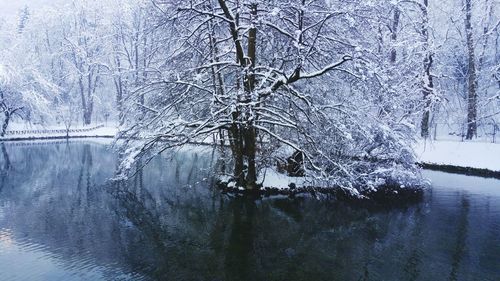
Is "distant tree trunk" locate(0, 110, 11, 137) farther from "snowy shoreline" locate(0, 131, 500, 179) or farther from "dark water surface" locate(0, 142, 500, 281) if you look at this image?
"dark water surface" locate(0, 142, 500, 281)

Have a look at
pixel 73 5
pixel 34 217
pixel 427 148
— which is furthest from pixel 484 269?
pixel 73 5

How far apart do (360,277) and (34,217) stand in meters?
11.7

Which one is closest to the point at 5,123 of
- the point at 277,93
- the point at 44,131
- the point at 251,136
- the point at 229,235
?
the point at 44,131

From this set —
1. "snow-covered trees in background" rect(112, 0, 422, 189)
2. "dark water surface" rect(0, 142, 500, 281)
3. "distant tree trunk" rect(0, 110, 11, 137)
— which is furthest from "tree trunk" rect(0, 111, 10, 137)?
"snow-covered trees in background" rect(112, 0, 422, 189)

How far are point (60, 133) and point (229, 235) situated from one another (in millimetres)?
46032

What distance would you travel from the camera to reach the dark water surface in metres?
10.9

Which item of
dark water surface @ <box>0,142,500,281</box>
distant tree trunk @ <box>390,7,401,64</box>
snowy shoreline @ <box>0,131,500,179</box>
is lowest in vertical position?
dark water surface @ <box>0,142,500,281</box>

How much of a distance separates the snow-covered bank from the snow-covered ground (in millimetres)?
37353

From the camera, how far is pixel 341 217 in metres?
16.2

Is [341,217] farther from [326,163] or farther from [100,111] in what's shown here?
[100,111]

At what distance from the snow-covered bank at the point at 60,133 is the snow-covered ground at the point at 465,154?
3735cm

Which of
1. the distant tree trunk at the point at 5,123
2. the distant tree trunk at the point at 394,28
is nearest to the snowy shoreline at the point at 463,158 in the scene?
the distant tree trunk at the point at 394,28

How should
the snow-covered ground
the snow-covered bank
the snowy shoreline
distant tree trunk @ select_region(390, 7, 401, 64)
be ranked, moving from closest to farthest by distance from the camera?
the snowy shoreline
the snow-covered ground
distant tree trunk @ select_region(390, 7, 401, 64)
the snow-covered bank

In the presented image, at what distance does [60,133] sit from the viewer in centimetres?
5322
